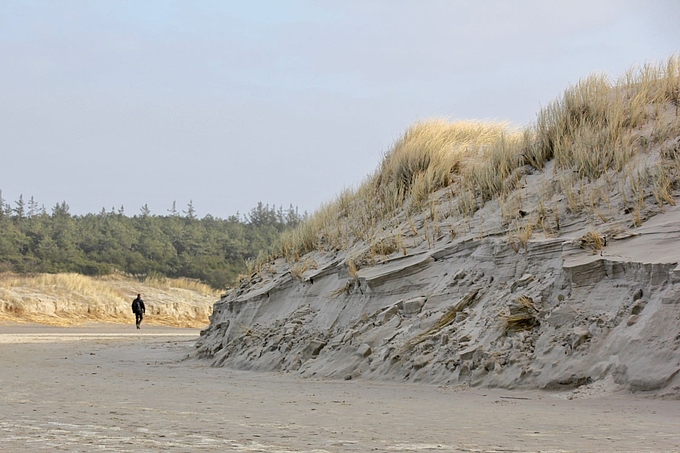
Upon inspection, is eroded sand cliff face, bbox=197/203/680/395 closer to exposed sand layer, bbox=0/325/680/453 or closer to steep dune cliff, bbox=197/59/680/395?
steep dune cliff, bbox=197/59/680/395

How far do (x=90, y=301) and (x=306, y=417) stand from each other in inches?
1282

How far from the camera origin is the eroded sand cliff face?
7582 millimetres

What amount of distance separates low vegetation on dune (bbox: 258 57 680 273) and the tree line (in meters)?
27.3

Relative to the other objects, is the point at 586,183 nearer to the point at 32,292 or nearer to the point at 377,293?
the point at 377,293

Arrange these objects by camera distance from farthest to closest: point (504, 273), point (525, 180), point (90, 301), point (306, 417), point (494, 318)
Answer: point (90, 301) → point (525, 180) → point (504, 273) → point (494, 318) → point (306, 417)

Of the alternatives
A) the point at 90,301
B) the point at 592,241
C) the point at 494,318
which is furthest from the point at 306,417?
the point at 90,301

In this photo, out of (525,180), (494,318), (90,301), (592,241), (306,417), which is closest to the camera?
(306,417)

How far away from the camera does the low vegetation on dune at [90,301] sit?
110 ft

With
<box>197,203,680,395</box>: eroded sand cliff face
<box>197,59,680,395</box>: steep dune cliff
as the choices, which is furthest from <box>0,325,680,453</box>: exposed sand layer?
<box>197,59,680,395</box>: steep dune cliff

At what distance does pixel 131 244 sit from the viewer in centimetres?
6100

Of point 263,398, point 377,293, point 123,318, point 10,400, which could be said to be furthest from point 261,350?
point 123,318

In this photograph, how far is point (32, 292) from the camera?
35125 millimetres

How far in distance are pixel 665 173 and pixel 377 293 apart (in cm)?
427

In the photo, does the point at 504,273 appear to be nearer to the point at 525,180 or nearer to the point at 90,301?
the point at 525,180
